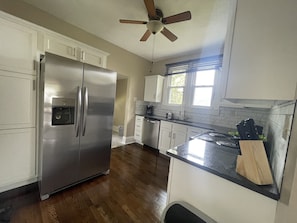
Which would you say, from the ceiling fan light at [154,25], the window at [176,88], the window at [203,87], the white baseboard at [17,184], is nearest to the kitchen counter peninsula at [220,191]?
the ceiling fan light at [154,25]

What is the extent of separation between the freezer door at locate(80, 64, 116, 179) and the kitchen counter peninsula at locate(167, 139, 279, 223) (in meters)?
1.46

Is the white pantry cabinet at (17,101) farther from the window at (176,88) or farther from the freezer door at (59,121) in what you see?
the window at (176,88)

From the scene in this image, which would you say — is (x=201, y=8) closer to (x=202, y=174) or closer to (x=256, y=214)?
(x=202, y=174)

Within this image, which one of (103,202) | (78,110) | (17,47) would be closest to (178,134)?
(103,202)

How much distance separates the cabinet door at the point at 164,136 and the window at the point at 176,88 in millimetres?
913

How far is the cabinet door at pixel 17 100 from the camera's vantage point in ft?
5.55

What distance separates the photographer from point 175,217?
3.14 ft

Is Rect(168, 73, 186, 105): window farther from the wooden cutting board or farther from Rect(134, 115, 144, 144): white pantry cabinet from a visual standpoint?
the wooden cutting board

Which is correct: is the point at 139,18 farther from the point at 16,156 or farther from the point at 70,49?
the point at 16,156

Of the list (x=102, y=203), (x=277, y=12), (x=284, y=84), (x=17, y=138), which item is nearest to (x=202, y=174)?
(x=284, y=84)

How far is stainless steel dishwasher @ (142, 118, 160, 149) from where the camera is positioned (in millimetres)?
3916

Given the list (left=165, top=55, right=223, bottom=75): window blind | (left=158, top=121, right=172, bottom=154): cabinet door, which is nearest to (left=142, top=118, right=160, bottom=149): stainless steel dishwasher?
(left=158, top=121, right=172, bottom=154): cabinet door

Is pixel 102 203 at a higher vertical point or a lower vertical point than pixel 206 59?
lower

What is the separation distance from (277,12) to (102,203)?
2404 mm
